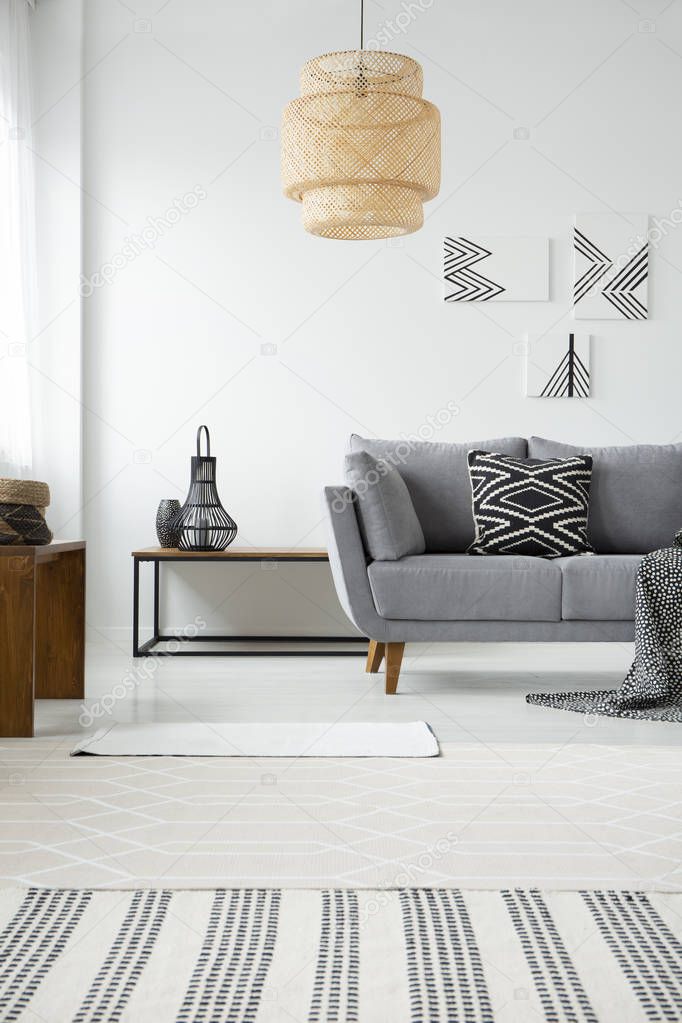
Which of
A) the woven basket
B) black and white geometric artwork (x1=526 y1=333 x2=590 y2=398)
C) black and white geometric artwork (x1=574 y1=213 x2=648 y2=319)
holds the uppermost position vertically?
black and white geometric artwork (x1=574 y1=213 x2=648 y2=319)

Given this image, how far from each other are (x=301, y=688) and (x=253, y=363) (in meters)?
1.77

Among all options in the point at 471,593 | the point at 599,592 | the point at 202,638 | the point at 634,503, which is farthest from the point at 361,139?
the point at 202,638

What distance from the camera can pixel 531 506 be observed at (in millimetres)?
3549

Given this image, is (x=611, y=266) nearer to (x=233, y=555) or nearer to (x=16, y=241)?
(x=233, y=555)

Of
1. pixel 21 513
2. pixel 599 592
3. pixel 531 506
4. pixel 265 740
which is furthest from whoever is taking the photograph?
pixel 531 506

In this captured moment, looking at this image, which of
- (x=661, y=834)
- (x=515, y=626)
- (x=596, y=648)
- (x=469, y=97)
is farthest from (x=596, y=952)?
(x=469, y=97)

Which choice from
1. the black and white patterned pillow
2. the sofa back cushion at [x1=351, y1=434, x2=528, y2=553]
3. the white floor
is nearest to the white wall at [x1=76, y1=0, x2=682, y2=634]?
the sofa back cushion at [x1=351, y1=434, x2=528, y2=553]

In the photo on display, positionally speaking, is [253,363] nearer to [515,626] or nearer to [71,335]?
[71,335]

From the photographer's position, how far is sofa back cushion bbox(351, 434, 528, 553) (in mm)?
3756

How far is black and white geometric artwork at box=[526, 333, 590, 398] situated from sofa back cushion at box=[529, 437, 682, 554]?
2.63 ft

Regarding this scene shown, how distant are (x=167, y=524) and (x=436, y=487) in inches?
47.0

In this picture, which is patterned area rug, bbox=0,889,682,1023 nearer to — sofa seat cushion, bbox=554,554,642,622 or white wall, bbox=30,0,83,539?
sofa seat cushion, bbox=554,554,642,622

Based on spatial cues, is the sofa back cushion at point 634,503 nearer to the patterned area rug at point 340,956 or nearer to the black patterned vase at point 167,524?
the black patterned vase at point 167,524

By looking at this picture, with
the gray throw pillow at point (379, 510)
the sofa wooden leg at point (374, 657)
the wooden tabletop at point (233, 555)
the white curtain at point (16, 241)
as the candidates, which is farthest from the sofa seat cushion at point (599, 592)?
the white curtain at point (16, 241)
